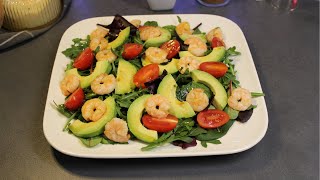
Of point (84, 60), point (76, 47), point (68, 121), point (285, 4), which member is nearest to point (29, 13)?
point (76, 47)

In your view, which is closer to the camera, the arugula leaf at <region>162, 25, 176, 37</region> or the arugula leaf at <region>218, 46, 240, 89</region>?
the arugula leaf at <region>218, 46, 240, 89</region>

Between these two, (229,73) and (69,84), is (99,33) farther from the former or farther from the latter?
(229,73)

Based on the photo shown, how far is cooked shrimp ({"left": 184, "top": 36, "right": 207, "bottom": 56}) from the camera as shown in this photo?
1282 mm

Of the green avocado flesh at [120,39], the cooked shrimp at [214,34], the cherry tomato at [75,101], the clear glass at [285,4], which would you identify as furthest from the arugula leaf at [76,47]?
the clear glass at [285,4]

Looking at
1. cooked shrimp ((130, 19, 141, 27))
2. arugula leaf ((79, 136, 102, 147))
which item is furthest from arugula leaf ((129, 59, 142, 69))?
arugula leaf ((79, 136, 102, 147))

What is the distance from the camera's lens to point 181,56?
1.28m

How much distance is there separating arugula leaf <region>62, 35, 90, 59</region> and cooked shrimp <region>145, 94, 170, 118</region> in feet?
1.32

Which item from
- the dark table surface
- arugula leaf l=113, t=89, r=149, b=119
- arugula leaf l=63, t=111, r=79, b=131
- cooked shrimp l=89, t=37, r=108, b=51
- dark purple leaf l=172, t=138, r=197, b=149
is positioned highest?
cooked shrimp l=89, t=37, r=108, b=51

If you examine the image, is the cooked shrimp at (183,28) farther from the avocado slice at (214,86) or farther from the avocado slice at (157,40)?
the avocado slice at (214,86)

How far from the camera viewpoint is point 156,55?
1260 mm

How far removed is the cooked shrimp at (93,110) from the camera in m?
1.08

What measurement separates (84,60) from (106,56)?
0.24 feet

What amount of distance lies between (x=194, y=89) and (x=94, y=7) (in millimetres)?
835

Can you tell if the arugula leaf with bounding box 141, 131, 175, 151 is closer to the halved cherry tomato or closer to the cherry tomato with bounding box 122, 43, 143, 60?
the halved cherry tomato
